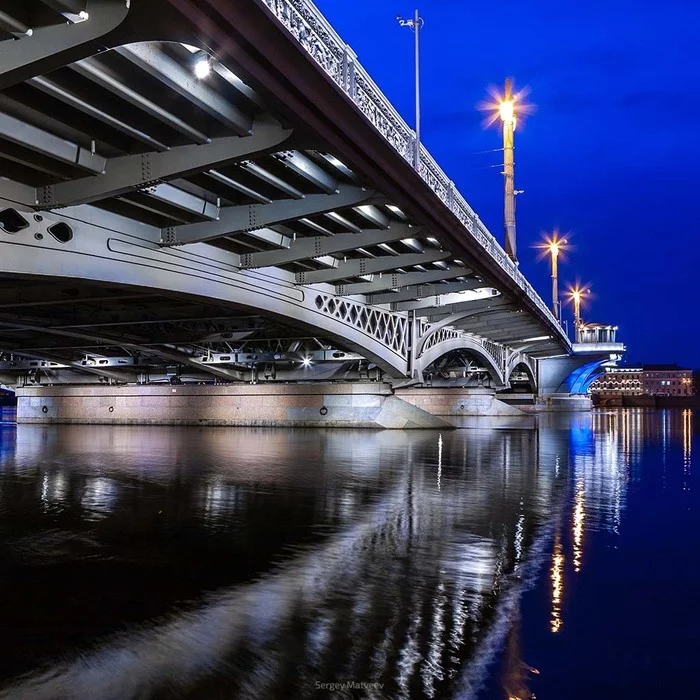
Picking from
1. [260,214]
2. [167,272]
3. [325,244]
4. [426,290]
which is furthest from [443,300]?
[260,214]

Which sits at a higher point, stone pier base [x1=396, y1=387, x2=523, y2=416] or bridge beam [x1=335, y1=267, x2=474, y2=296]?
bridge beam [x1=335, y1=267, x2=474, y2=296]

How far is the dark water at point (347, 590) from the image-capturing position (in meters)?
4.41

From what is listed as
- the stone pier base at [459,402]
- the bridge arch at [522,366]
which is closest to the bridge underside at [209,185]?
the stone pier base at [459,402]

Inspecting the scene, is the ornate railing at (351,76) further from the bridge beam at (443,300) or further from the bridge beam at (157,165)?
the bridge beam at (443,300)

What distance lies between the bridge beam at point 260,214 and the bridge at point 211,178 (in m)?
0.04

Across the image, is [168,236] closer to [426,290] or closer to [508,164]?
[426,290]

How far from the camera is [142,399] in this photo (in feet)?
157

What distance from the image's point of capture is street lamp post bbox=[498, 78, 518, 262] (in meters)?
61.7

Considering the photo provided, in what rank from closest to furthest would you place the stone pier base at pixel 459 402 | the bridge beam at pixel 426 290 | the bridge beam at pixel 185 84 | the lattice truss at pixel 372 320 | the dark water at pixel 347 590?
the dark water at pixel 347 590 → the bridge beam at pixel 185 84 → the lattice truss at pixel 372 320 → the bridge beam at pixel 426 290 → the stone pier base at pixel 459 402

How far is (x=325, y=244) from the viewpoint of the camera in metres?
21.1

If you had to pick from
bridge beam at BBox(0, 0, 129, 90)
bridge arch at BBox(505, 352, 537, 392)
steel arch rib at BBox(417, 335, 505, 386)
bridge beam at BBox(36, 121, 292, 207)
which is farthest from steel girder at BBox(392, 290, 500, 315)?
bridge arch at BBox(505, 352, 537, 392)

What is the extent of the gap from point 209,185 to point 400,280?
13303mm

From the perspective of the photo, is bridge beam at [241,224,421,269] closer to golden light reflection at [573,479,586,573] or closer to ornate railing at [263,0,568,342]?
ornate railing at [263,0,568,342]

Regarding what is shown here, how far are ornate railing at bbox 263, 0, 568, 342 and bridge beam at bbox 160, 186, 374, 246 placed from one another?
167 centimetres
